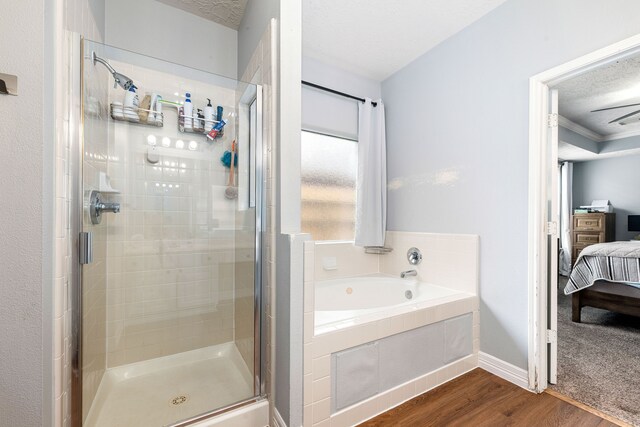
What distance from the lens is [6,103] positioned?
952mm

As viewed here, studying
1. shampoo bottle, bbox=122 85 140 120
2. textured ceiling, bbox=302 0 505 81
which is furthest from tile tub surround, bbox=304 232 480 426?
textured ceiling, bbox=302 0 505 81

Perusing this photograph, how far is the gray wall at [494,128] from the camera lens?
1.61 meters

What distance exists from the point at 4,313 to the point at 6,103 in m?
0.73

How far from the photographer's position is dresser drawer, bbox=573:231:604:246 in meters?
4.98

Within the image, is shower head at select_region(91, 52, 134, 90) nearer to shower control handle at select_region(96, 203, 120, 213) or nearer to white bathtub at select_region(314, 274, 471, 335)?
shower control handle at select_region(96, 203, 120, 213)

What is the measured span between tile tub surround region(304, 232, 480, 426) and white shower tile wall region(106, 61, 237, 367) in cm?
80

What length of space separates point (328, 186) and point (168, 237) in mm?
1517

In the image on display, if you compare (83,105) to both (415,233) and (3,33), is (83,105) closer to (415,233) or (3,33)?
(3,33)

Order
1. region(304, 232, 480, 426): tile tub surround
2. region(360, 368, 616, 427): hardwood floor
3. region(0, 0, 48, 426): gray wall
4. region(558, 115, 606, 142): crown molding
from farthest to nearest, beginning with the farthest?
region(558, 115, 606, 142): crown molding → region(360, 368, 616, 427): hardwood floor → region(304, 232, 480, 426): tile tub surround → region(0, 0, 48, 426): gray wall

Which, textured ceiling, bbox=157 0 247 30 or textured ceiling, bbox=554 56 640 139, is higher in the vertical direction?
textured ceiling, bbox=157 0 247 30

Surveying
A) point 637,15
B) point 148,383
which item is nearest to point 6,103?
point 148,383

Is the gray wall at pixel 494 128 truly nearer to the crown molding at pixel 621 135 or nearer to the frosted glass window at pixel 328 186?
the frosted glass window at pixel 328 186

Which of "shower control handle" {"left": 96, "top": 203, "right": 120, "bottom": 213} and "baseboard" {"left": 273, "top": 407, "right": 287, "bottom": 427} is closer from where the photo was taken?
"baseboard" {"left": 273, "top": 407, "right": 287, "bottom": 427}

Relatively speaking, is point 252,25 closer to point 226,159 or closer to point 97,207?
point 226,159
